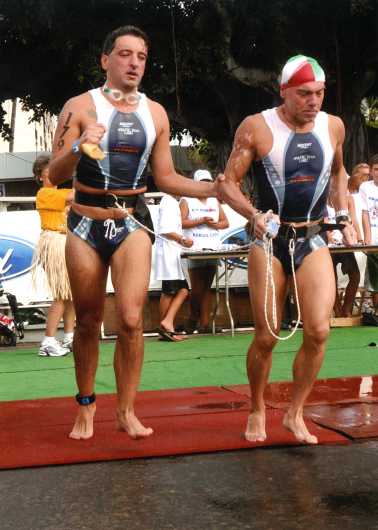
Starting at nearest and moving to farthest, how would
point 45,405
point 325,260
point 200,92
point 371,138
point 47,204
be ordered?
point 325,260 → point 45,405 → point 47,204 → point 200,92 → point 371,138

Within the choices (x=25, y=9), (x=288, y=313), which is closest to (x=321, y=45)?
(x=25, y=9)

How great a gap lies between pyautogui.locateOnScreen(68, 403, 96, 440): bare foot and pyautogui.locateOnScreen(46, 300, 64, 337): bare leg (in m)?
4.18

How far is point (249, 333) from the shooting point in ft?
38.7

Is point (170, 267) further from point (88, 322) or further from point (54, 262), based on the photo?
point (88, 322)

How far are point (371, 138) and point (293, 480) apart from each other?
21959 mm

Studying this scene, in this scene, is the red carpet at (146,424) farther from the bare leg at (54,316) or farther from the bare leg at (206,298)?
the bare leg at (206,298)

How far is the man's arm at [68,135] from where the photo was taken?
5.31 meters

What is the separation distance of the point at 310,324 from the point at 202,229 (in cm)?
585

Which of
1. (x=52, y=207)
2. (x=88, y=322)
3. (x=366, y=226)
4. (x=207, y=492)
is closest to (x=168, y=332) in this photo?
(x=52, y=207)

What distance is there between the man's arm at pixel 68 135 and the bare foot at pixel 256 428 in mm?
1705

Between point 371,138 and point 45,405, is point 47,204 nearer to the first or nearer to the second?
point 45,405

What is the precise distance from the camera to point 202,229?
11219 mm

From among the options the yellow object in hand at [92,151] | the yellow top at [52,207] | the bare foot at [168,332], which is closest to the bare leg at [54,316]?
the yellow top at [52,207]

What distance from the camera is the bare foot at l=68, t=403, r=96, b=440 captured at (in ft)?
18.4
